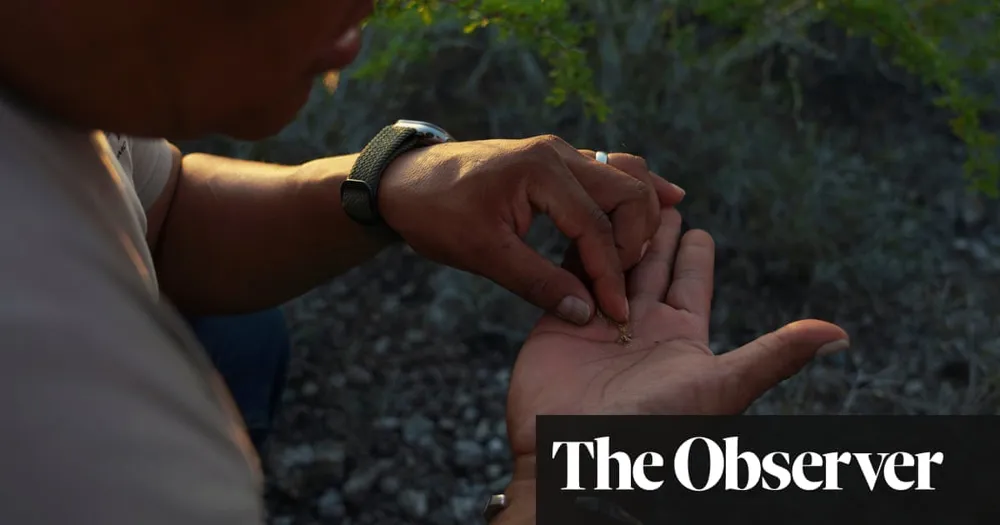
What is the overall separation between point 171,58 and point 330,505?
1.67 metres

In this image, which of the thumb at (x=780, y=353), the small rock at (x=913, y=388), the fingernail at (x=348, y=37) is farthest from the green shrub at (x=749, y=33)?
the fingernail at (x=348, y=37)

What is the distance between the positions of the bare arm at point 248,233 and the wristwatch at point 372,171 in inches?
2.5

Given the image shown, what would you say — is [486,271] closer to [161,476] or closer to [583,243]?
[583,243]

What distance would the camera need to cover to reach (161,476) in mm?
538

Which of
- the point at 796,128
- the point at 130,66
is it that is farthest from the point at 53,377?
the point at 796,128

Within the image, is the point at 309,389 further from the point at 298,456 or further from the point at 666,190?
the point at 666,190

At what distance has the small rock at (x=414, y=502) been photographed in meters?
2.15

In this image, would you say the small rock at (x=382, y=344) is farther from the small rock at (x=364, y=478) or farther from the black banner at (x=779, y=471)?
the black banner at (x=779, y=471)

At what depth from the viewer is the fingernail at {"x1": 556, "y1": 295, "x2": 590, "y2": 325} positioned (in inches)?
57.4

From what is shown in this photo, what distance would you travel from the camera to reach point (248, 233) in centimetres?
167

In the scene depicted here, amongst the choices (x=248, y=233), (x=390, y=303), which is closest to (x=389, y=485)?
(x=390, y=303)

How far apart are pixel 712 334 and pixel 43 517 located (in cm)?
218

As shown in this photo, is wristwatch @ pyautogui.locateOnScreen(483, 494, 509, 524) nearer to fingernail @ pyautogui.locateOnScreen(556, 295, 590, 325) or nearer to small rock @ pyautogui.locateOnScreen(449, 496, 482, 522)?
fingernail @ pyautogui.locateOnScreen(556, 295, 590, 325)

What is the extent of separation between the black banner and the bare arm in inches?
20.6
